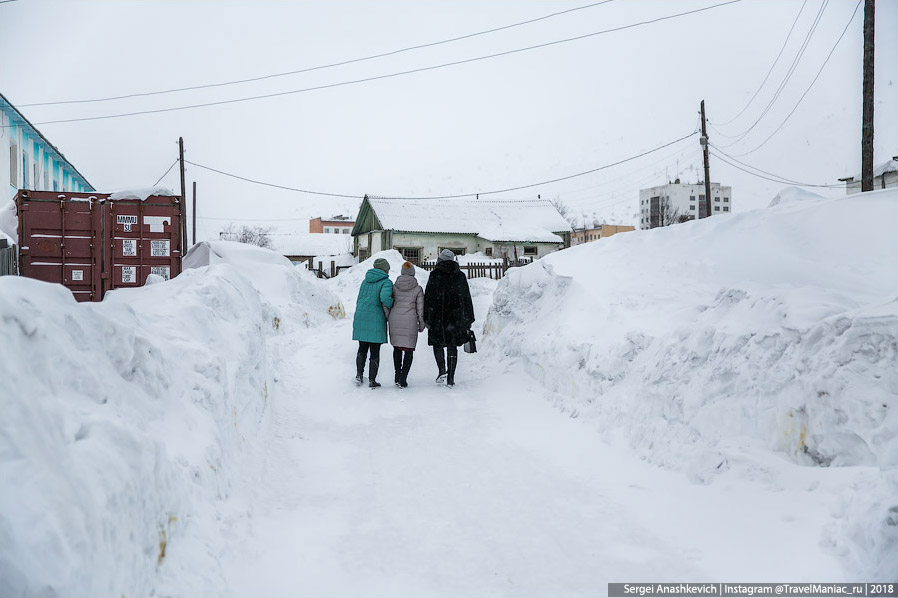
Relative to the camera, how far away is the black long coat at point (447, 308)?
26.4 ft

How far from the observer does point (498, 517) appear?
12.8 feet

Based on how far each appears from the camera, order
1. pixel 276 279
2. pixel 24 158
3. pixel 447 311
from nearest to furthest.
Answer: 1. pixel 447 311
2. pixel 276 279
3. pixel 24 158

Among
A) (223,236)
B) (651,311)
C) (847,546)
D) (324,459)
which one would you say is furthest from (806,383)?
(223,236)

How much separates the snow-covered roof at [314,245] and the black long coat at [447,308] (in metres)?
53.0

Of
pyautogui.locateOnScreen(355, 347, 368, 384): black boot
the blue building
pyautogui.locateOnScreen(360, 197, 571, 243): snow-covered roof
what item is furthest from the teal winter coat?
pyautogui.locateOnScreen(360, 197, 571, 243): snow-covered roof

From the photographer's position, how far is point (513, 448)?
5.38 metres

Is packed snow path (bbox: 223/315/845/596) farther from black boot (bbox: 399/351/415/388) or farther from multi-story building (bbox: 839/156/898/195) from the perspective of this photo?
multi-story building (bbox: 839/156/898/195)

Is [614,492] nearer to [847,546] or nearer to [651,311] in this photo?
[847,546]

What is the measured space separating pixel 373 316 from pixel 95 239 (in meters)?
6.51

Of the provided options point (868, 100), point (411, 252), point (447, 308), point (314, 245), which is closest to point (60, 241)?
point (447, 308)

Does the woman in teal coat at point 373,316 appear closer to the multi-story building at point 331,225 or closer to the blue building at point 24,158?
the blue building at point 24,158

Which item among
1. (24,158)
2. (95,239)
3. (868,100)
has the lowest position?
(95,239)

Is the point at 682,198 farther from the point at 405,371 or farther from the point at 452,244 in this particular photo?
the point at 405,371

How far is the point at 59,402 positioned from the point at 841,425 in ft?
14.2
